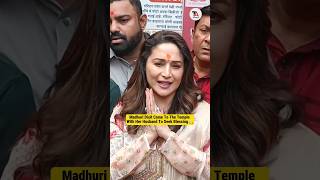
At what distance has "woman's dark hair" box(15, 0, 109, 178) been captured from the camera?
455cm

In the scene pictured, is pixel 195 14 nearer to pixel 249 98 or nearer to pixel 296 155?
pixel 249 98

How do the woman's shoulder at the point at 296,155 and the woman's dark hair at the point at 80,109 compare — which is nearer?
the woman's dark hair at the point at 80,109

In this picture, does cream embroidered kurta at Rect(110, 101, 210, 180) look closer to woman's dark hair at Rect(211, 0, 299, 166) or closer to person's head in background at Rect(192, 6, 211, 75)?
woman's dark hair at Rect(211, 0, 299, 166)

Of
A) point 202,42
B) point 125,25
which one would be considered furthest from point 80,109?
point 202,42

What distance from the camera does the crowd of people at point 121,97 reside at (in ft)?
14.9

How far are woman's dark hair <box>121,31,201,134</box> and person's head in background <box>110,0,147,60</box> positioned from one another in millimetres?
117

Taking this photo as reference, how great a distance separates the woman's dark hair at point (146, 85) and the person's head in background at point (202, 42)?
70 millimetres

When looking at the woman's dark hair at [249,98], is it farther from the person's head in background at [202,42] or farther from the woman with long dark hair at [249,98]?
the person's head in background at [202,42]

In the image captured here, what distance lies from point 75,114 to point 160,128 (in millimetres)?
749

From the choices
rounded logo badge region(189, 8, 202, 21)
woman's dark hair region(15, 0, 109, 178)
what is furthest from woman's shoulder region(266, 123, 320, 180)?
woman's dark hair region(15, 0, 109, 178)

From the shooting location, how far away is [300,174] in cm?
470

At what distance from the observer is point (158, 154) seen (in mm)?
4559

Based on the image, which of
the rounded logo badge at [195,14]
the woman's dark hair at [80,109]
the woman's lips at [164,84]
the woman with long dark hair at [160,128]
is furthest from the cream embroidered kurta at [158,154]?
the rounded logo badge at [195,14]

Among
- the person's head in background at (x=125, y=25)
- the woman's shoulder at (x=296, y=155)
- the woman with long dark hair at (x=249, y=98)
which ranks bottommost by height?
the woman's shoulder at (x=296, y=155)
